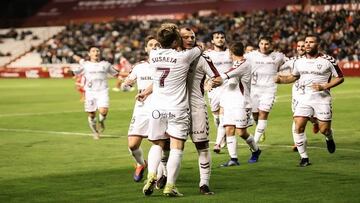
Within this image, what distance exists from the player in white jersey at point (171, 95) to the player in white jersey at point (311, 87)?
4.10 m

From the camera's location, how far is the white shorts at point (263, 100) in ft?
63.3

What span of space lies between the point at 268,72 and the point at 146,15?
52.0m

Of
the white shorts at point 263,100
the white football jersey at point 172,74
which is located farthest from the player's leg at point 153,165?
the white shorts at point 263,100

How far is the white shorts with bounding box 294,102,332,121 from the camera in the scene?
1573cm

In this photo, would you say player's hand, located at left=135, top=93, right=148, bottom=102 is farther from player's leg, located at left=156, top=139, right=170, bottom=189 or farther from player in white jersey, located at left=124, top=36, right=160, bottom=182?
player's leg, located at left=156, top=139, right=170, bottom=189

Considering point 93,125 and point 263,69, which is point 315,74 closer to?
point 263,69

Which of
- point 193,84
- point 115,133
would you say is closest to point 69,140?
point 115,133

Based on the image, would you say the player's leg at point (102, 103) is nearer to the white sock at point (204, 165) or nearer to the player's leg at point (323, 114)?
the player's leg at point (323, 114)

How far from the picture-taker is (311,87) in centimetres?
1563

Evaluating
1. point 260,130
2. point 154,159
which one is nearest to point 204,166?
point 154,159

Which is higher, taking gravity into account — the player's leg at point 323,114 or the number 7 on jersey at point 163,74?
the number 7 on jersey at point 163,74

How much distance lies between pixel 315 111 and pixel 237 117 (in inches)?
57.1

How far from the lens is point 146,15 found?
71.0 meters

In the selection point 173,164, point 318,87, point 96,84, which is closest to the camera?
point 173,164
